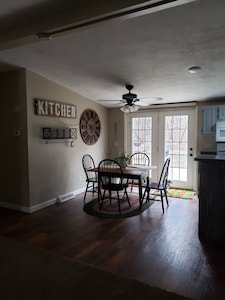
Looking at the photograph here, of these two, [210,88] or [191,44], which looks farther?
[210,88]

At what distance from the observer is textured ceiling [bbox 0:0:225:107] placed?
7.59 feet

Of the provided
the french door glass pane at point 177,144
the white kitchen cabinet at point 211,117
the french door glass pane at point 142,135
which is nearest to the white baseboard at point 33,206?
the french door glass pane at point 142,135

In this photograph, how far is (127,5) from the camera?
81.5 inches

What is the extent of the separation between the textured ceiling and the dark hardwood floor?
93.5 inches

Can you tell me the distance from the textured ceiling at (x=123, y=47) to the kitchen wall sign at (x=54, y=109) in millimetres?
479

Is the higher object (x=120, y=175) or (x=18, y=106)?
(x=18, y=106)

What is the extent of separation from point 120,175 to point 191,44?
2.29m

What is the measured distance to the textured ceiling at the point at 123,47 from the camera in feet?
7.59

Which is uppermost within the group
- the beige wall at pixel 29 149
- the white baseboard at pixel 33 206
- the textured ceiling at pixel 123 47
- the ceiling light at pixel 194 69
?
the textured ceiling at pixel 123 47

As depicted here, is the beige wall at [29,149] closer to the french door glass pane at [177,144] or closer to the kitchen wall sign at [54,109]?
the kitchen wall sign at [54,109]

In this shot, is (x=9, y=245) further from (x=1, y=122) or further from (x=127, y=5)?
(x=127, y=5)

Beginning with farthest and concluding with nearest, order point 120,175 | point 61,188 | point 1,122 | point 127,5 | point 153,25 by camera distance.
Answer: point 61,188
point 1,122
point 120,175
point 153,25
point 127,5

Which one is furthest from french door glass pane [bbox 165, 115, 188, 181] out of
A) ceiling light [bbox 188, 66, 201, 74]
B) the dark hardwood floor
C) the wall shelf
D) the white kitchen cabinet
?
the wall shelf

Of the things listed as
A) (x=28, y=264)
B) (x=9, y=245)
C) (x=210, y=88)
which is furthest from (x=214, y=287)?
(x=210, y=88)
